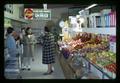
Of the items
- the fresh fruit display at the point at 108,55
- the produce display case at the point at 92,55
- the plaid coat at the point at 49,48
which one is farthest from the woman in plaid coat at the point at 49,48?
the fresh fruit display at the point at 108,55

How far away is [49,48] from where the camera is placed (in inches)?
92.0

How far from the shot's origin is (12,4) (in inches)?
87.4

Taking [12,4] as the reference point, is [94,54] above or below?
below

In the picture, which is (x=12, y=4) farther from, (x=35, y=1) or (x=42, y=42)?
(x=42, y=42)

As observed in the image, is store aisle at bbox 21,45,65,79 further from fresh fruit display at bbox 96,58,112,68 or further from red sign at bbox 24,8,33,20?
fresh fruit display at bbox 96,58,112,68

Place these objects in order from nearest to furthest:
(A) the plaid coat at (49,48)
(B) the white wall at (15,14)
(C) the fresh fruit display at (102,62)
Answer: (B) the white wall at (15,14), (A) the plaid coat at (49,48), (C) the fresh fruit display at (102,62)

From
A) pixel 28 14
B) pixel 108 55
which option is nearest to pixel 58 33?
pixel 28 14

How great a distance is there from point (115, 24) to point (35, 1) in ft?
1.76

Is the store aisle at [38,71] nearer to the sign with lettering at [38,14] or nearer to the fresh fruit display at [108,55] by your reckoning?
the sign with lettering at [38,14]

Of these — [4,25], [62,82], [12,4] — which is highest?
[12,4]

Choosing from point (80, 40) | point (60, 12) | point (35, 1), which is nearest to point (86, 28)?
point (80, 40)

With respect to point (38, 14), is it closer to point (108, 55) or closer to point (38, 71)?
point (38, 71)

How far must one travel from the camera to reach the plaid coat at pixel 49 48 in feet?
7.70

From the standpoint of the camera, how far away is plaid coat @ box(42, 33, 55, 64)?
7.70 ft
